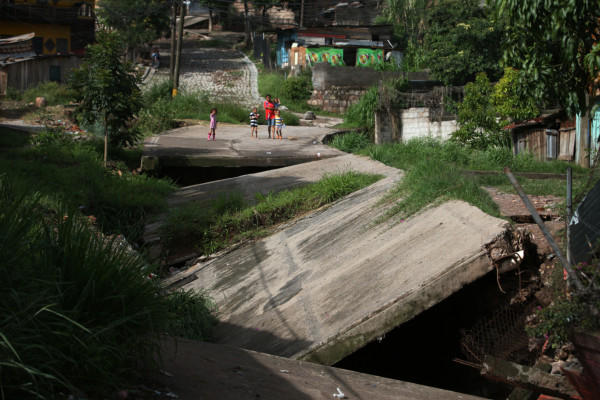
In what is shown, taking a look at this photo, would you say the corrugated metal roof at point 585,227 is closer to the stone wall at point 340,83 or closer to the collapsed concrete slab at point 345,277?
the collapsed concrete slab at point 345,277

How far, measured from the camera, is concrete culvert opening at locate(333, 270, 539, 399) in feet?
17.5

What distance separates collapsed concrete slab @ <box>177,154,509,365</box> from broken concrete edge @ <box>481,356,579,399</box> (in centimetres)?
113

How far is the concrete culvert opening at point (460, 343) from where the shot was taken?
534 cm

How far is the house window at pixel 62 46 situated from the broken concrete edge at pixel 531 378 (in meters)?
35.3

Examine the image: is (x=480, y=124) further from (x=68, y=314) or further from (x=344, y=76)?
(x=68, y=314)

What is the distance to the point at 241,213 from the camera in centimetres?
1051

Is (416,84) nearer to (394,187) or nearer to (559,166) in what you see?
(559,166)

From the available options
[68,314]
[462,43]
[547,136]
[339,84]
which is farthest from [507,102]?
[339,84]

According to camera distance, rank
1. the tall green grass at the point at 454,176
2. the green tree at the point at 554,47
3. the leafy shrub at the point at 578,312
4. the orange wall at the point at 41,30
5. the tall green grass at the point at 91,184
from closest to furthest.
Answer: the leafy shrub at the point at 578,312
the green tree at the point at 554,47
the tall green grass at the point at 454,176
the tall green grass at the point at 91,184
the orange wall at the point at 41,30

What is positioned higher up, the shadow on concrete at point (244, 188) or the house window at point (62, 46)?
the house window at point (62, 46)

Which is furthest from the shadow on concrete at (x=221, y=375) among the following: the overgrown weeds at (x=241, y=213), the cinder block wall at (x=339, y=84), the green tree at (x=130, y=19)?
the green tree at (x=130, y=19)

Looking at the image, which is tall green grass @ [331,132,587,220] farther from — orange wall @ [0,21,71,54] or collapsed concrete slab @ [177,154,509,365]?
orange wall @ [0,21,71,54]

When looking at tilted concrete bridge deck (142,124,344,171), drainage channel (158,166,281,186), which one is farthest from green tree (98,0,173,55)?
drainage channel (158,166,281,186)

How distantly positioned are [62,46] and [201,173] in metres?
24.5
